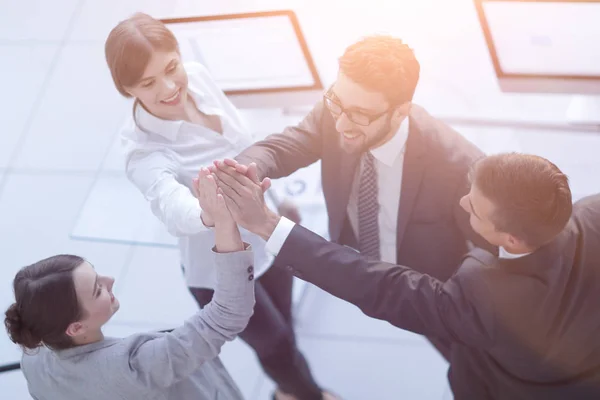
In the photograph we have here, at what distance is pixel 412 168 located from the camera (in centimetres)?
180

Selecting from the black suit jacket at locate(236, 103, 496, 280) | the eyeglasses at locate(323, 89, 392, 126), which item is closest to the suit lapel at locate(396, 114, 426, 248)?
the black suit jacket at locate(236, 103, 496, 280)

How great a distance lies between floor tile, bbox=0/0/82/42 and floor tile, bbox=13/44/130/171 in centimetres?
29

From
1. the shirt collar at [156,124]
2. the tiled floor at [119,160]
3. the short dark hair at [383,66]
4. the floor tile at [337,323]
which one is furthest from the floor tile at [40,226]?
the short dark hair at [383,66]

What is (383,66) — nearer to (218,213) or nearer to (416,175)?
(416,175)

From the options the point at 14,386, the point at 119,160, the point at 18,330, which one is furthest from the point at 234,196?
the point at 119,160

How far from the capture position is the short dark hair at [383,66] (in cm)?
171

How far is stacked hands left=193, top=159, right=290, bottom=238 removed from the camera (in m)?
1.68

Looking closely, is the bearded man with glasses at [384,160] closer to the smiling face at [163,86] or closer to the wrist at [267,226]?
the wrist at [267,226]

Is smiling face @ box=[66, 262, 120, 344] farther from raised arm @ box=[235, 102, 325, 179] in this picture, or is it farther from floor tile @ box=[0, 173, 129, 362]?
floor tile @ box=[0, 173, 129, 362]

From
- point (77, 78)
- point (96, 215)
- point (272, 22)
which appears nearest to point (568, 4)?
point (272, 22)

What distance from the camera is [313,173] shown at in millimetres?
2805

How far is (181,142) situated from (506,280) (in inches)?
38.6

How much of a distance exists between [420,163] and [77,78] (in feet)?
8.93

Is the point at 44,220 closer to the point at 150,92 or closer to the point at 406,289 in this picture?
the point at 150,92
